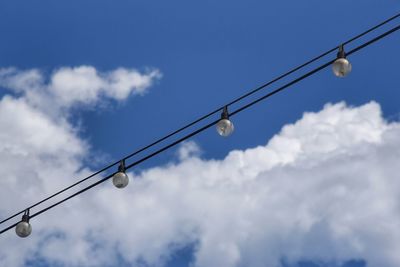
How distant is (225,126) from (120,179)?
297 cm

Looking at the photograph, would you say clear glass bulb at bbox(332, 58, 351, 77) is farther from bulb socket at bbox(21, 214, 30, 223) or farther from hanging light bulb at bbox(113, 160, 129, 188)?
bulb socket at bbox(21, 214, 30, 223)

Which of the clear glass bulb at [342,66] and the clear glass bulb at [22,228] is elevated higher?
the clear glass bulb at [22,228]

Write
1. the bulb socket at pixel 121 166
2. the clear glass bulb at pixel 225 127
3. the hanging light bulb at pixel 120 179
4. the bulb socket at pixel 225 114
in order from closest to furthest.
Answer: the clear glass bulb at pixel 225 127, the bulb socket at pixel 225 114, the hanging light bulb at pixel 120 179, the bulb socket at pixel 121 166

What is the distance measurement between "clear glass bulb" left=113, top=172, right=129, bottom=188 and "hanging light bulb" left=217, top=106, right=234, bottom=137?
106 inches

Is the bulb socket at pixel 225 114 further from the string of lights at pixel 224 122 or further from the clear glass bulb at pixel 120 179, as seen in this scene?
the clear glass bulb at pixel 120 179

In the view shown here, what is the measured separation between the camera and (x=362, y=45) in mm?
13750

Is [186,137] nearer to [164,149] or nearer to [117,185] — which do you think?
[164,149]

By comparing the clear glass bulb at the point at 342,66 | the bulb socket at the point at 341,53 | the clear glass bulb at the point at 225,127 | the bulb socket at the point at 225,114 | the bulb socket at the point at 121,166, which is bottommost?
the clear glass bulb at the point at 342,66

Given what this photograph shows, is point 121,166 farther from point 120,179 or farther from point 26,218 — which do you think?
point 26,218

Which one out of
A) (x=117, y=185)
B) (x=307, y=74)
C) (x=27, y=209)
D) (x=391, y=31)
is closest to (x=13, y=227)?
(x=27, y=209)

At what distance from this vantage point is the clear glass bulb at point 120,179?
59.3 ft

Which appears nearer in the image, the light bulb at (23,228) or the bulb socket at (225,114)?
the bulb socket at (225,114)

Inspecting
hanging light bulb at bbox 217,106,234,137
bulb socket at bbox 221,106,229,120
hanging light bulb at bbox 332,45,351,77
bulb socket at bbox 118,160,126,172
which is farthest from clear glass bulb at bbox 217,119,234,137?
bulb socket at bbox 118,160,126,172

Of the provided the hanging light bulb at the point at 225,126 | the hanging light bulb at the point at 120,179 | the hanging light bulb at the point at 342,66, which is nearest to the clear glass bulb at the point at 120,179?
the hanging light bulb at the point at 120,179
